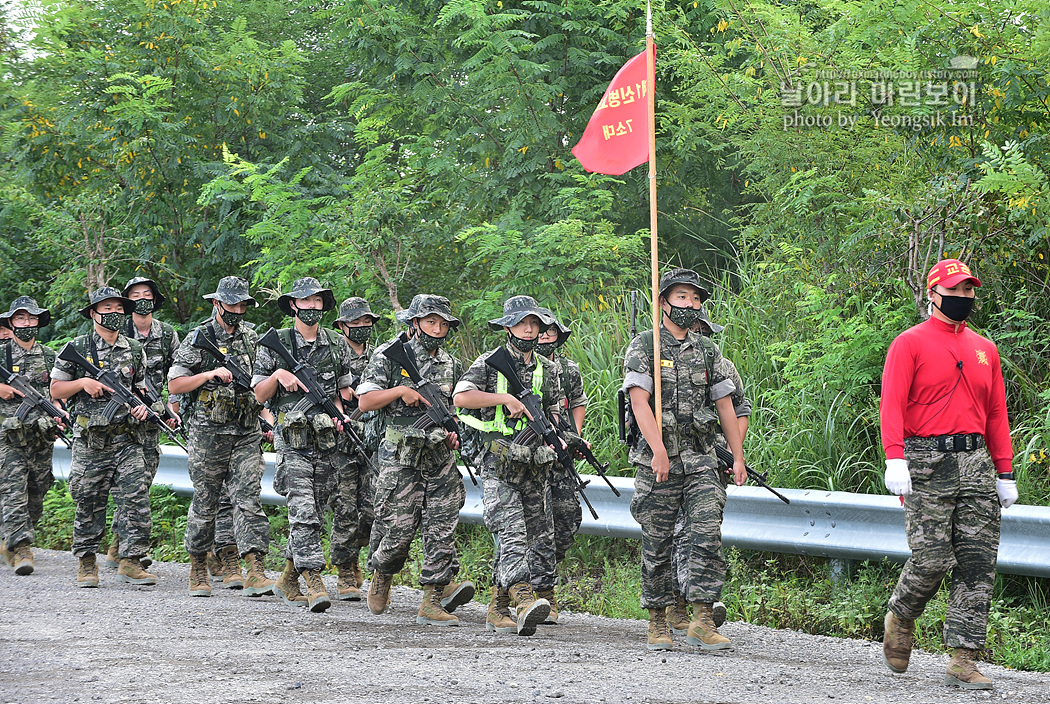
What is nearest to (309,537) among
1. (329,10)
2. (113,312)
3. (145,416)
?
(145,416)

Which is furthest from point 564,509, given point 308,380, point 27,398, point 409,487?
point 27,398

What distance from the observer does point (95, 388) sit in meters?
8.84

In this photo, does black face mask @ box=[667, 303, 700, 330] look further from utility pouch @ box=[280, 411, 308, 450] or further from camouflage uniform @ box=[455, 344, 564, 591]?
utility pouch @ box=[280, 411, 308, 450]

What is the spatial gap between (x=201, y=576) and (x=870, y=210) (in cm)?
584

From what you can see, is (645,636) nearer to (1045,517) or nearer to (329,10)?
(1045,517)

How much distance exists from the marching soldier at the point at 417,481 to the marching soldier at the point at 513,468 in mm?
328

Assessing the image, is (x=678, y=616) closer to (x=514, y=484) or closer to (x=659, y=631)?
(x=659, y=631)

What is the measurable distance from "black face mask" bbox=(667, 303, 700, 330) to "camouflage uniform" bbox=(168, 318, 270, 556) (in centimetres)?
362

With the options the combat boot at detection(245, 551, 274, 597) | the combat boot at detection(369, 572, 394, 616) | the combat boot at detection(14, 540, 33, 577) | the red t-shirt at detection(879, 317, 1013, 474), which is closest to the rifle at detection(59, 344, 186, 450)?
the combat boot at detection(245, 551, 274, 597)

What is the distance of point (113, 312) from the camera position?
9039mm

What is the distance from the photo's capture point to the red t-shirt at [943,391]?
5551 mm

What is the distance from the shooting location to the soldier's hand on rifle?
348 inches

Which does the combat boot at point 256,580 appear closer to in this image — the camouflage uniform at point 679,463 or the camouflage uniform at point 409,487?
the camouflage uniform at point 409,487

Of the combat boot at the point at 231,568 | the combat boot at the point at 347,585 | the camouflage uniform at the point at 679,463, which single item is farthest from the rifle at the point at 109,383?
the camouflage uniform at the point at 679,463
